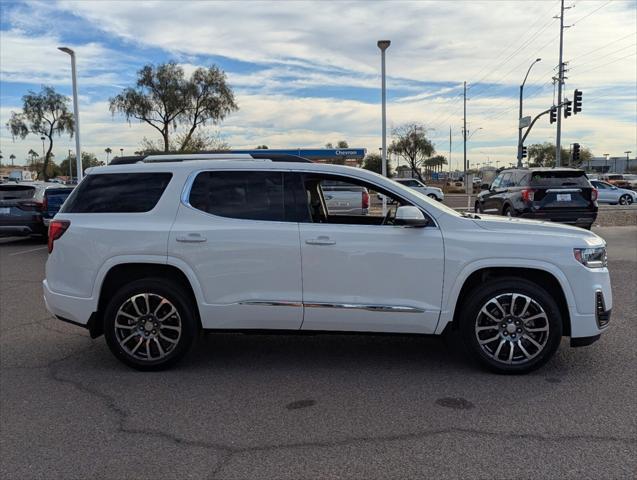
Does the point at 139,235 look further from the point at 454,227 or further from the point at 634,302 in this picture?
the point at 634,302

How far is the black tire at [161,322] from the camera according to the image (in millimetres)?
4742

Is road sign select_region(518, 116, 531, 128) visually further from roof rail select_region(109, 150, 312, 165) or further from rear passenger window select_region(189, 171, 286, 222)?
rear passenger window select_region(189, 171, 286, 222)

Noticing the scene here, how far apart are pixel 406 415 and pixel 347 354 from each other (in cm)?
145

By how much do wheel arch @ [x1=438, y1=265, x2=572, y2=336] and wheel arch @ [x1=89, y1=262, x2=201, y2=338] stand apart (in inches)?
87.7

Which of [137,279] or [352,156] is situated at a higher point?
[352,156]

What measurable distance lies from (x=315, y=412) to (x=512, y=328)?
5.94ft

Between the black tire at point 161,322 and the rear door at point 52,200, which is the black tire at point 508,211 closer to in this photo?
the black tire at point 161,322

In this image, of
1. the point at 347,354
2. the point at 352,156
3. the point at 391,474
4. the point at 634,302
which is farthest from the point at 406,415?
the point at 352,156

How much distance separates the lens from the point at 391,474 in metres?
3.12

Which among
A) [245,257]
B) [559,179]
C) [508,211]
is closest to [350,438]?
[245,257]

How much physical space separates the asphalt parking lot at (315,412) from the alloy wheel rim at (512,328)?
0.68 ft

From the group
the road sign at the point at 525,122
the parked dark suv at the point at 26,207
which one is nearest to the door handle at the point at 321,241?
the parked dark suv at the point at 26,207

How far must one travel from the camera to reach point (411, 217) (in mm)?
4484

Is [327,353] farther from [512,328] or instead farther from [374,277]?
[512,328]
